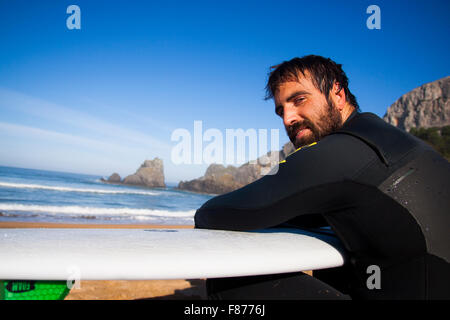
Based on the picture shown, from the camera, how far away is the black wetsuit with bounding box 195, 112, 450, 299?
29.5 inches

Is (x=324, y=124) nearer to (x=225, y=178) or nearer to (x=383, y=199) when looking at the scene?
(x=383, y=199)

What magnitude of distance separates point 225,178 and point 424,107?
165ft

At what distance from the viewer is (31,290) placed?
0.80 meters

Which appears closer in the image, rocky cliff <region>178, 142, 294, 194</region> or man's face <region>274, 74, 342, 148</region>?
man's face <region>274, 74, 342, 148</region>

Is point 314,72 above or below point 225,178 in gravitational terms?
above

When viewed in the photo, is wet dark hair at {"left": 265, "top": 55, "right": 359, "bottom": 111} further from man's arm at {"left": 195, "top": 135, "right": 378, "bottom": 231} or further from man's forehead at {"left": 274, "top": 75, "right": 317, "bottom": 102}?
man's arm at {"left": 195, "top": 135, "right": 378, "bottom": 231}

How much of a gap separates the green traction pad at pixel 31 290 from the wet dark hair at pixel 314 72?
145cm

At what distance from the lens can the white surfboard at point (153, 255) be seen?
689mm

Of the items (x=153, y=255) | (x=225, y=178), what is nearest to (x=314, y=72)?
(x=153, y=255)

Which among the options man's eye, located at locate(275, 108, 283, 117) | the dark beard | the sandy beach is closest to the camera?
the dark beard

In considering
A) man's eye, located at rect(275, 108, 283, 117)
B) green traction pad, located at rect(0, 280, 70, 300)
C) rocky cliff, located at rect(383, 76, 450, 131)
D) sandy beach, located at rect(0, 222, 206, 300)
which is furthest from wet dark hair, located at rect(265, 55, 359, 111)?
rocky cliff, located at rect(383, 76, 450, 131)

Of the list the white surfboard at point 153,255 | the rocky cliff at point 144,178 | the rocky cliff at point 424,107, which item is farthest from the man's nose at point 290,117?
the rocky cliff at point 424,107
